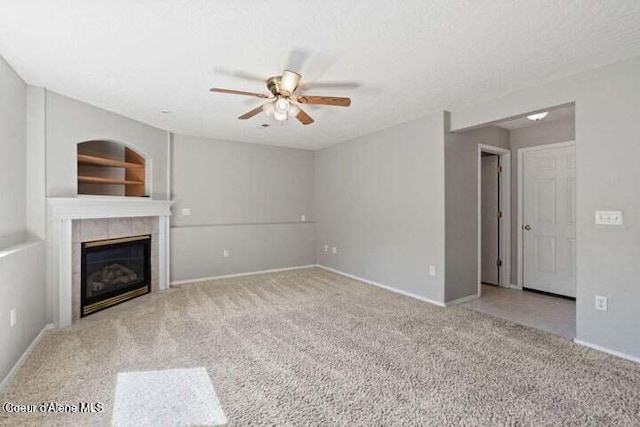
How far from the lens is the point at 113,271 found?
3854 millimetres

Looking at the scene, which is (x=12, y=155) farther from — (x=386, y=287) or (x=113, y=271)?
(x=386, y=287)

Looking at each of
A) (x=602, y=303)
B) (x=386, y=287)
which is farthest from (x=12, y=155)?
(x=602, y=303)

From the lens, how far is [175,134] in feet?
15.6

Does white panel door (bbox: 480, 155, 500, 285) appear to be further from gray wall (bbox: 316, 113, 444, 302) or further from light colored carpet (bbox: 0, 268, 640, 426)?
light colored carpet (bbox: 0, 268, 640, 426)

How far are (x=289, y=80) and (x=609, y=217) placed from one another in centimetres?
277

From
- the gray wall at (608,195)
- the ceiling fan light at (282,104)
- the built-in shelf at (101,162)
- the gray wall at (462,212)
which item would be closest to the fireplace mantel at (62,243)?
the built-in shelf at (101,162)

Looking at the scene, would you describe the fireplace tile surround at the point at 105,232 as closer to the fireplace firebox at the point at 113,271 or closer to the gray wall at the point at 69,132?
the fireplace firebox at the point at 113,271

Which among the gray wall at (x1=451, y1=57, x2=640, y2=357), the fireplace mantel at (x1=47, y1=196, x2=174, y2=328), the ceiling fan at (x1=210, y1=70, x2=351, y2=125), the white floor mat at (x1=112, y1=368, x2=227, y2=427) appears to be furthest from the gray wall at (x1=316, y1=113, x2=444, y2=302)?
the fireplace mantel at (x1=47, y1=196, x2=174, y2=328)

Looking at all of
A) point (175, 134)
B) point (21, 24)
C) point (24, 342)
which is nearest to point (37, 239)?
point (24, 342)

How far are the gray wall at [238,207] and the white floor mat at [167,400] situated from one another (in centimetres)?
284

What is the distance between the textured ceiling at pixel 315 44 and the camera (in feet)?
5.89

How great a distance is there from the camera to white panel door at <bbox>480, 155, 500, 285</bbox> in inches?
187

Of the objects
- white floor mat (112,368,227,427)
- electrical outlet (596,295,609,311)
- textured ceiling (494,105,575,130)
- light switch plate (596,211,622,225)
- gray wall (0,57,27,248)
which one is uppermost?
textured ceiling (494,105,575,130)

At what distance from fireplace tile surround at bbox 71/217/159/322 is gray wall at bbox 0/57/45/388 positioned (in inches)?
13.7
